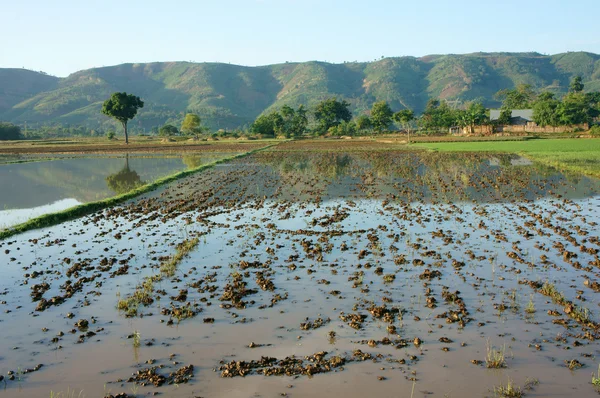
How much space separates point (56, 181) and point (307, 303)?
2419 centimetres

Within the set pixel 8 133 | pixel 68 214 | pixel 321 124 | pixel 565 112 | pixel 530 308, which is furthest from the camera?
pixel 321 124

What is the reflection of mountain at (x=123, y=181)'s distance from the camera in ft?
76.3

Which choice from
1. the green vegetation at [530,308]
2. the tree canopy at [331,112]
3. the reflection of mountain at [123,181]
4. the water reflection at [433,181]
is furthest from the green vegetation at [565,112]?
the green vegetation at [530,308]

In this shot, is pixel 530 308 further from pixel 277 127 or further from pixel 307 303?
pixel 277 127

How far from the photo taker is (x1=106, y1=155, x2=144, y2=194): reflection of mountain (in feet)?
76.3

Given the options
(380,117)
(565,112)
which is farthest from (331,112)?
(565,112)

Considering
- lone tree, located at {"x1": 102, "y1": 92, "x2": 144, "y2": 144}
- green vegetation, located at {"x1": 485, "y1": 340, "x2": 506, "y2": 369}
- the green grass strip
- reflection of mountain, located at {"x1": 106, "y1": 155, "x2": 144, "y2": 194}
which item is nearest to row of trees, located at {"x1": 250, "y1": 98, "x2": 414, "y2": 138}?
lone tree, located at {"x1": 102, "y1": 92, "x2": 144, "y2": 144}

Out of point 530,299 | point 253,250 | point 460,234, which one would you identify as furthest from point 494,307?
point 253,250

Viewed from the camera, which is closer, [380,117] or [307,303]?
[307,303]

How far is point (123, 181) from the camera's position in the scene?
86.4 ft

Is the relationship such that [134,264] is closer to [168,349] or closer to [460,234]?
[168,349]

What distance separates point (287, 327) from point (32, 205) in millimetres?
16692

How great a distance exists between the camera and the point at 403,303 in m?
7.67

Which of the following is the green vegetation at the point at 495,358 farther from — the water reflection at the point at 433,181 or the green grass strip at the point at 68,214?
the green grass strip at the point at 68,214
